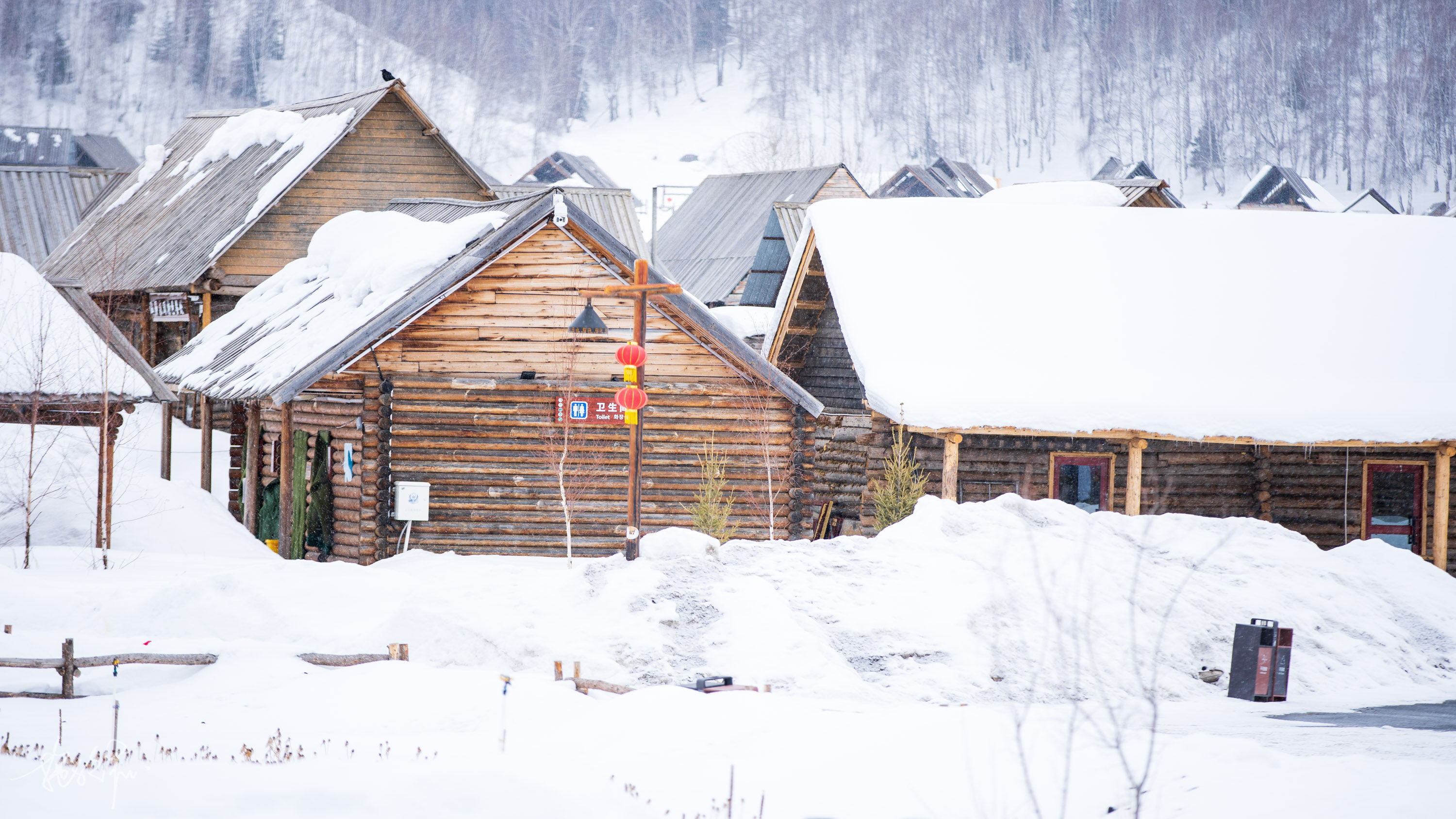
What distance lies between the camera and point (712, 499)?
18.1 meters

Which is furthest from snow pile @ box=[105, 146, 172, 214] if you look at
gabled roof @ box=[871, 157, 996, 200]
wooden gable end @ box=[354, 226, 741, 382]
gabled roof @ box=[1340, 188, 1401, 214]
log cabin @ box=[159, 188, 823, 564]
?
gabled roof @ box=[1340, 188, 1401, 214]

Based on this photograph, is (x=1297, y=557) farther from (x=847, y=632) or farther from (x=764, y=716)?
(x=764, y=716)

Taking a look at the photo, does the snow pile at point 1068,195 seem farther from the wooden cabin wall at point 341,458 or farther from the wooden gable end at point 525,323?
the wooden cabin wall at point 341,458

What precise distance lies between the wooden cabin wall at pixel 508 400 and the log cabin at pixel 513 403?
21 mm

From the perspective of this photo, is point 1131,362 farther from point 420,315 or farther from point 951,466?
point 420,315

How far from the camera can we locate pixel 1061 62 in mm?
150000

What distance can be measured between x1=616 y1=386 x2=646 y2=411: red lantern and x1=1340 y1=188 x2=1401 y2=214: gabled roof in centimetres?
6288

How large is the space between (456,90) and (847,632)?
138858 millimetres

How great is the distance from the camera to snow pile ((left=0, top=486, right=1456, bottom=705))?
11.5 m

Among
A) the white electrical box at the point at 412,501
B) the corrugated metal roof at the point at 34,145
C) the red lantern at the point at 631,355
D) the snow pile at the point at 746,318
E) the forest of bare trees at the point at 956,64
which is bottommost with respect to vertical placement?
the white electrical box at the point at 412,501

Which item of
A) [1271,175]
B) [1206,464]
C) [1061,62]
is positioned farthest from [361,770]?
[1061,62]

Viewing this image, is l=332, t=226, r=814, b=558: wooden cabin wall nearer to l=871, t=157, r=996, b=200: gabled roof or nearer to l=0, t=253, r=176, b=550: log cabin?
l=0, t=253, r=176, b=550: log cabin

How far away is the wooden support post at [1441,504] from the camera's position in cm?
1728

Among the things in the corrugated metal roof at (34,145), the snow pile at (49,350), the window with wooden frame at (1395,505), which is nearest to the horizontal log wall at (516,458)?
the snow pile at (49,350)
